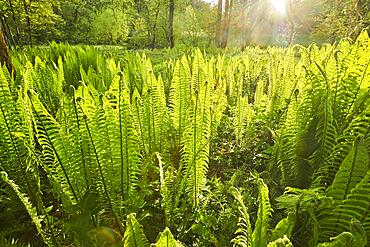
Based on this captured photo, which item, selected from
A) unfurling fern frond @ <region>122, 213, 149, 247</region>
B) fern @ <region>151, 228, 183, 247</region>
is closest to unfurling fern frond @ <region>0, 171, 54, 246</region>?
unfurling fern frond @ <region>122, 213, 149, 247</region>

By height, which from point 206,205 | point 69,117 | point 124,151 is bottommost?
point 206,205

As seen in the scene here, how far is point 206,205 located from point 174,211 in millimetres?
140

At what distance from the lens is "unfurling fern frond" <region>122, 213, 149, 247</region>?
60 cm

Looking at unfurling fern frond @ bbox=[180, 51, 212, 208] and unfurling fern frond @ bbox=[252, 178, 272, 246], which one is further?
unfurling fern frond @ bbox=[180, 51, 212, 208]

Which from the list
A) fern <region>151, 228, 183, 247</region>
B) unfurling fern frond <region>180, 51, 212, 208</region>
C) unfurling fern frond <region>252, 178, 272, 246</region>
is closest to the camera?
fern <region>151, 228, 183, 247</region>

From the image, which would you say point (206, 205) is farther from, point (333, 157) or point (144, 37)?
point (144, 37)

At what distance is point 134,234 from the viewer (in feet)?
2.04

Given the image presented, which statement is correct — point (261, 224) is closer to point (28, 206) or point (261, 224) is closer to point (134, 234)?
point (134, 234)

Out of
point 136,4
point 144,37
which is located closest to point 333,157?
point 144,37

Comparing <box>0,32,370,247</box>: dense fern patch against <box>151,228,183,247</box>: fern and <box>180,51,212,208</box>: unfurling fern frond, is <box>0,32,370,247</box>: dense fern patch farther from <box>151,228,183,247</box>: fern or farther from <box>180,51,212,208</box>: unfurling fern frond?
<box>151,228,183,247</box>: fern

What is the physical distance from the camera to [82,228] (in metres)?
0.74

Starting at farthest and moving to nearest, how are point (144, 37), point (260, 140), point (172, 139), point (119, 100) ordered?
1. point (144, 37)
2. point (260, 140)
3. point (172, 139)
4. point (119, 100)

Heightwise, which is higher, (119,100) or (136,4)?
(136,4)

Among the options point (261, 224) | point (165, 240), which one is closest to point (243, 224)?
point (261, 224)
